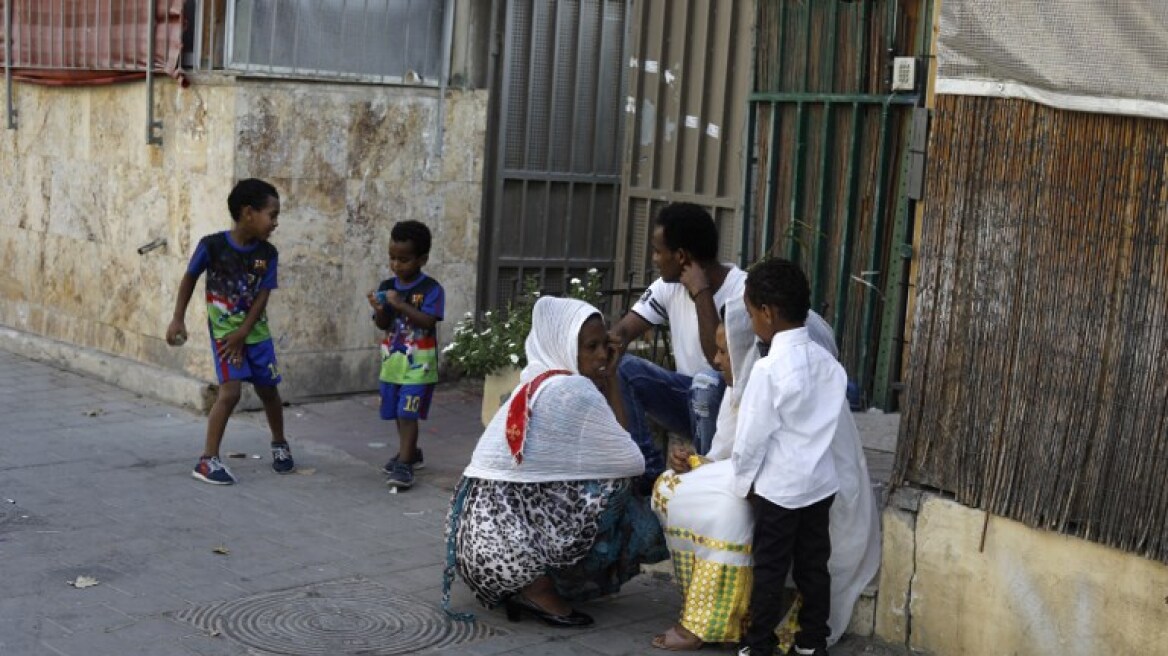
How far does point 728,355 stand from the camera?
19.1ft

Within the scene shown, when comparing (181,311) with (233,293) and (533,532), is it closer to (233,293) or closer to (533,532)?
(233,293)

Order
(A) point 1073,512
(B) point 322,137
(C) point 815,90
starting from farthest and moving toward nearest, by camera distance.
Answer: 1. (B) point 322,137
2. (C) point 815,90
3. (A) point 1073,512

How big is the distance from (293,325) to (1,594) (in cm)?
372

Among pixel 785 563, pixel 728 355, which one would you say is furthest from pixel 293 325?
pixel 785 563

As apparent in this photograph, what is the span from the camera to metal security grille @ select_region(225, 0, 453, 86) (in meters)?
9.09

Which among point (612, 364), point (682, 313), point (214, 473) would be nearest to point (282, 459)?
point (214, 473)

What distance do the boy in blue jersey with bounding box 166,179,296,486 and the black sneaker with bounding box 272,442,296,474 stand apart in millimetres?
297

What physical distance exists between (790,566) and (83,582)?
9.16 ft

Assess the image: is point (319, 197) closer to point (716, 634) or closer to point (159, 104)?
point (159, 104)

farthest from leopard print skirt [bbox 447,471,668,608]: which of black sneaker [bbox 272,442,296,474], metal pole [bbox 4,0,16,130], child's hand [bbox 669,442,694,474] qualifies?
metal pole [bbox 4,0,16,130]

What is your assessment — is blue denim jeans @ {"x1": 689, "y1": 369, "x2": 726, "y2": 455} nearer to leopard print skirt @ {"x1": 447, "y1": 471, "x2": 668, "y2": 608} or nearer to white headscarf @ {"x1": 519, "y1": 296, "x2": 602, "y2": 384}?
leopard print skirt @ {"x1": 447, "y1": 471, "x2": 668, "y2": 608}

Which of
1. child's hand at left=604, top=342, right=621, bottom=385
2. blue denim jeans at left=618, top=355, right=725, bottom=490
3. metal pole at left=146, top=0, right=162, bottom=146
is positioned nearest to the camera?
child's hand at left=604, top=342, right=621, bottom=385

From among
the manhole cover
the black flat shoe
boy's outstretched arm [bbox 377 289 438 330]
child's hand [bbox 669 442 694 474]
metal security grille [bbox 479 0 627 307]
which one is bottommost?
the manhole cover

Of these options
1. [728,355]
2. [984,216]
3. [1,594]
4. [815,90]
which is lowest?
[1,594]
